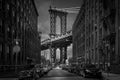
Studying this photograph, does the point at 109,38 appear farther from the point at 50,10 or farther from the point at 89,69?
the point at 50,10

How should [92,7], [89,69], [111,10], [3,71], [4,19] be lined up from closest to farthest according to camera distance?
[89,69] → [3,71] → [4,19] → [111,10] → [92,7]

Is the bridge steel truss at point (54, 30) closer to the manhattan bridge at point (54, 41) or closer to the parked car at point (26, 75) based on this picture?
the manhattan bridge at point (54, 41)

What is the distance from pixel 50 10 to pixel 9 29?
145741 millimetres

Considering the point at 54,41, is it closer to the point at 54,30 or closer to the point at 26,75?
the point at 54,30

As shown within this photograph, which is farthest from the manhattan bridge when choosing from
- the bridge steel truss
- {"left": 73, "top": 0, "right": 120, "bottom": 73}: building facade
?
{"left": 73, "top": 0, "right": 120, "bottom": 73}: building facade

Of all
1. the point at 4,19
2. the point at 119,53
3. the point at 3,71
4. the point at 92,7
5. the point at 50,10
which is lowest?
the point at 3,71

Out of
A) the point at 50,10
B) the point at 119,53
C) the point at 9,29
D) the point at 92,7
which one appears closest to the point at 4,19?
the point at 9,29

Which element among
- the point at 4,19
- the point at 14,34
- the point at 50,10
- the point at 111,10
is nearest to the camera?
the point at 4,19

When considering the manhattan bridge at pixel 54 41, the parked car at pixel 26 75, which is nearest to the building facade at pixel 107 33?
the parked car at pixel 26 75

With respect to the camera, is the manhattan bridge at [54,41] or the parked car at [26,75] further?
the manhattan bridge at [54,41]

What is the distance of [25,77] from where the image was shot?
66.0ft

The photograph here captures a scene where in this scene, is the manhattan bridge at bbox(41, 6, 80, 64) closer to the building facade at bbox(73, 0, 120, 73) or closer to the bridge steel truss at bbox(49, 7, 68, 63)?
the bridge steel truss at bbox(49, 7, 68, 63)

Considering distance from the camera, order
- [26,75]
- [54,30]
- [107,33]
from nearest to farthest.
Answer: [26,75], [107,33], [54,30]

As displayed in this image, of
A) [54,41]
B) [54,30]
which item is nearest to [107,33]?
[54,41]
